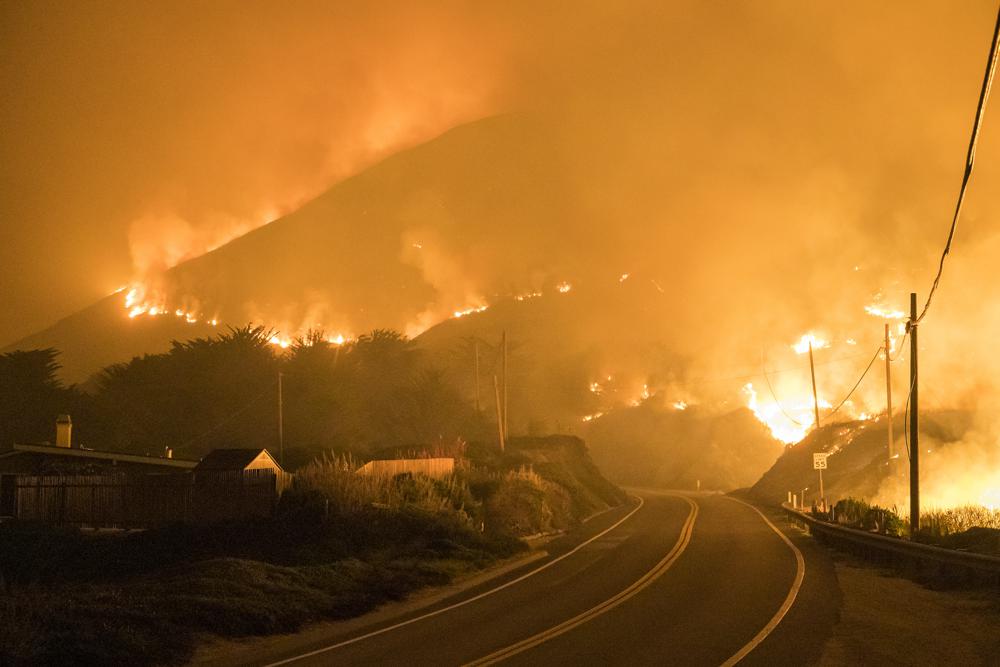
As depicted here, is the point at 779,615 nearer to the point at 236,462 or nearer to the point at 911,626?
the point at 911,626

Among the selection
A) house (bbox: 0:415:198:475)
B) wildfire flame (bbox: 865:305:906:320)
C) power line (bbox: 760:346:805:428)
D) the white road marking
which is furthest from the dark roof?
wildfire flame (bbox: 865:305:906:320)

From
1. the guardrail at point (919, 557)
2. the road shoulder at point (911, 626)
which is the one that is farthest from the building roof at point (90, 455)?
the road shoulder at point (911, 626)

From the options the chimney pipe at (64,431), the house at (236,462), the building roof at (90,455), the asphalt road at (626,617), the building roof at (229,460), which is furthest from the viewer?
the chimney pipe at (64,431)

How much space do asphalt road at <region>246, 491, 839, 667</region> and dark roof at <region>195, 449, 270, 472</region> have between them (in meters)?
12.5

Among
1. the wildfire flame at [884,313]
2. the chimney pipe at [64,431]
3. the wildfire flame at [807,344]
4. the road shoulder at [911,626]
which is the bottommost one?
the road shoulder at [911,626]

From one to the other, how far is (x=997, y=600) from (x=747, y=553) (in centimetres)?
1026

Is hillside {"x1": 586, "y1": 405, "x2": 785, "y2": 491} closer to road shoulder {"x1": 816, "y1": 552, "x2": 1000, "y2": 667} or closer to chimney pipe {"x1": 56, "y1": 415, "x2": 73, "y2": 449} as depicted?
chimney pipe {"x1": 56, "y1": 415, "x2": 73, "y2": 449}

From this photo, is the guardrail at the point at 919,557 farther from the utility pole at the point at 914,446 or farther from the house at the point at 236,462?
the house at the point at 236,462

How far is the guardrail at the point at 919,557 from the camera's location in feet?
59.0

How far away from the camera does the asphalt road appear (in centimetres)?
1261

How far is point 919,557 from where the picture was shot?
21281 mm

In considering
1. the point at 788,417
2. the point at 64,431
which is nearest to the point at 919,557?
the point at 64,431

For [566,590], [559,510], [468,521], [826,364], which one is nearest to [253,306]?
[826,364]

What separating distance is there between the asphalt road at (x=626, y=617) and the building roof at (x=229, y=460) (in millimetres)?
12429
